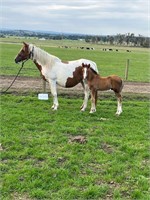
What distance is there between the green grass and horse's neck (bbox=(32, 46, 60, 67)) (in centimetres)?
140

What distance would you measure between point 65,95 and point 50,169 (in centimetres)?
688

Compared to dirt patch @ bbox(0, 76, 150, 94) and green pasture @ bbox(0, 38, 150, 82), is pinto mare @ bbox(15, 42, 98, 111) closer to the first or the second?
dirt patch @ bbox(0, 76, 150, 94)

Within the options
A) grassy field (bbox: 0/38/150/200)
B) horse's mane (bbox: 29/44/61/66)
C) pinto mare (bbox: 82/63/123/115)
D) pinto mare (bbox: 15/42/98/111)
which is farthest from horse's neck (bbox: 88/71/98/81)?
horse's mane (bbox: 29/44/61/66)

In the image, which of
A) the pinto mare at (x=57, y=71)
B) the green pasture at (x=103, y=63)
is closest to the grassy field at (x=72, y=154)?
the pinto mare at (x=57, y=71)

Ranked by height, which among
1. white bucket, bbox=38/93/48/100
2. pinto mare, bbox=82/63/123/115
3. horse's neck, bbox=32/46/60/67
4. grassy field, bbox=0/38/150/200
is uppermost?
horse's neck, bbox=32/46/60/67

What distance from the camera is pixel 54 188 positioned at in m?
4.59

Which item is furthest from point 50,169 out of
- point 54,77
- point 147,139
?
point 54,77

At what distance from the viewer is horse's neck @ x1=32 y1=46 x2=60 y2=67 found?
9648mm

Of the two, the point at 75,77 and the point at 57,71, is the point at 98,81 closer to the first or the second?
the point at 75,77

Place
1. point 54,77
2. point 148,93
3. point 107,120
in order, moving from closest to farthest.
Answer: point 107,120
point 54,77
point 148,93

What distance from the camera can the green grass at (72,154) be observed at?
4.59m

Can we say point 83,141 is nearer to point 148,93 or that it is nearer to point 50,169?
point 50,169

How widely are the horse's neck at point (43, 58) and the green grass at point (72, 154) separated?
1.40 metres

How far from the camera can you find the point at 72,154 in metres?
5.90
